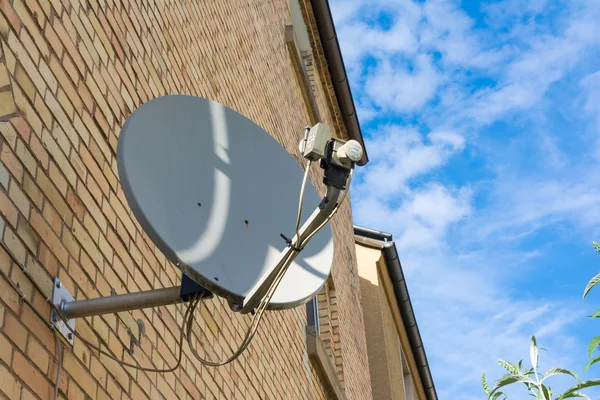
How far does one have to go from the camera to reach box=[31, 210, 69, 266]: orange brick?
2789 millimetres

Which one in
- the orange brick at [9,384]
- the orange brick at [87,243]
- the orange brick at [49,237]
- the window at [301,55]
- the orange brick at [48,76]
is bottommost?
the orange brick at [9,384]

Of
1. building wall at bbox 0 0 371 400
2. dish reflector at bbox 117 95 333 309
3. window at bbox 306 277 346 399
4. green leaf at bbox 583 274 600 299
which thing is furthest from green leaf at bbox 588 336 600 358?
dish reflector at bbox 117 95 333 309

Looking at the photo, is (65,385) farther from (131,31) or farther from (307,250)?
(131,31)

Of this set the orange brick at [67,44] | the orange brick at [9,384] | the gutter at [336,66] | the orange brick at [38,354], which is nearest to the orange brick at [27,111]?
the orange brick at [67,44]

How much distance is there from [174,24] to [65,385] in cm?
258

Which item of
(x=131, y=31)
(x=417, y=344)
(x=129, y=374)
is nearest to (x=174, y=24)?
(x=131, y=31)

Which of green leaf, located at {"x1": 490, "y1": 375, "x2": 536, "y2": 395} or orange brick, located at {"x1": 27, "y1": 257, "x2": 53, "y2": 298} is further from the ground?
green leaf, located at {"x1": 490, "y1": 375, "x2": 536, "y2": 395}

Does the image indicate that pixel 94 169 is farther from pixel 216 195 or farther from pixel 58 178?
pixel 216 195

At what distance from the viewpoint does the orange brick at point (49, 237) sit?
9.15 feet

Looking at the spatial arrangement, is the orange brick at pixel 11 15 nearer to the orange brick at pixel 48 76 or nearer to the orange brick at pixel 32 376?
the orange brick at pixel 48 76

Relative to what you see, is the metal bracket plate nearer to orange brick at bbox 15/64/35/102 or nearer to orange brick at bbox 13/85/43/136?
orange brick at bbox 13/85/43/136

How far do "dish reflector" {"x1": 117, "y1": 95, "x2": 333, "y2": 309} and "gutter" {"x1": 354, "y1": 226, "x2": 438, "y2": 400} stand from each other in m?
10.0

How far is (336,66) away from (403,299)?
17.7ft

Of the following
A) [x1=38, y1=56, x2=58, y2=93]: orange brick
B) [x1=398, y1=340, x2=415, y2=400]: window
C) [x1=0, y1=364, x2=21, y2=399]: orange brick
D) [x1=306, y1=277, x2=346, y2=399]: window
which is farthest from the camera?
[x1=398, y1=340, x2=415, y2=400]: window
